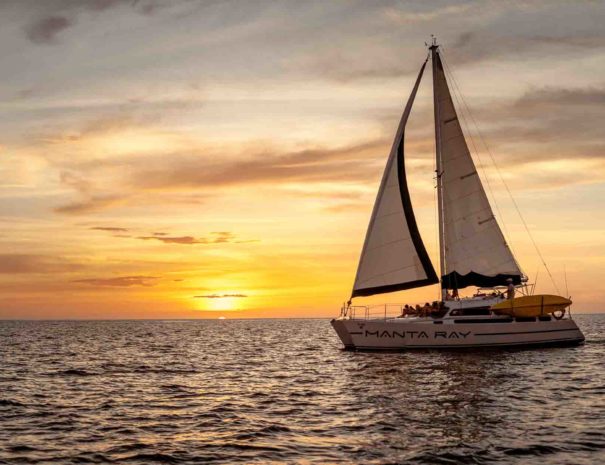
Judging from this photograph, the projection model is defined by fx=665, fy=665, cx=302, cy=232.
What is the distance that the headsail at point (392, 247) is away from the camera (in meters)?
39.7

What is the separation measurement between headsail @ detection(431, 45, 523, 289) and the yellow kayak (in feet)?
8.14

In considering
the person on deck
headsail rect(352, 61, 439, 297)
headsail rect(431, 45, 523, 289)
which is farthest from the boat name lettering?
the person on deck

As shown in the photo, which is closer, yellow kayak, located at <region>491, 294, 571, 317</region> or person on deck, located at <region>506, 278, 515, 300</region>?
yellow kayak, located at <region>491, 294, 571, 317</region>

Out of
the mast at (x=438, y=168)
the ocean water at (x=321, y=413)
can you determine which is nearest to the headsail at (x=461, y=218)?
the mast at (x=438, y=168)

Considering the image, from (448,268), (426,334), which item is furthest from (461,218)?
(426,334)

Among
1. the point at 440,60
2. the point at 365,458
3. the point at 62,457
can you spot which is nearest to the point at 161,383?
the point at 62,457

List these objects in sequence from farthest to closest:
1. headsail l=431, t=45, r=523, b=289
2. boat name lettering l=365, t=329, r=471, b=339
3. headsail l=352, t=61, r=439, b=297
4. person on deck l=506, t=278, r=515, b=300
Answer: headsail l=431, t=45, r=523, b=289 → person on deck l=506, t=278, r=515, b=300 → headsail l=352, t=61, r=439, b=297 → boat name lettering l=365, t=329, r=471, b=339

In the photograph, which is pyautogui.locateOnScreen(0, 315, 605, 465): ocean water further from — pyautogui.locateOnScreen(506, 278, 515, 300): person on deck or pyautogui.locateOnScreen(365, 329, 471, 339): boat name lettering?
pyautogui.locateOnScreen(506, 278, 515, 300): person on deck

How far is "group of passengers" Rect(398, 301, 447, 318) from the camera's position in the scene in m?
40.3

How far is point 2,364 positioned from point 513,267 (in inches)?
1327

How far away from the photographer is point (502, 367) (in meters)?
33.0

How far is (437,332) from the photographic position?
3944 cm

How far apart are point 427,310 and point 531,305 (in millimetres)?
6332

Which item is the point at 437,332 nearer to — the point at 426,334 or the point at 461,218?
the point at 426,334
